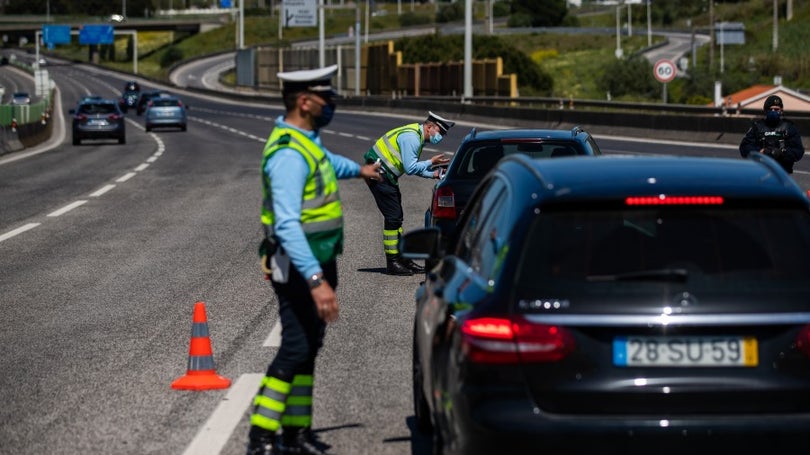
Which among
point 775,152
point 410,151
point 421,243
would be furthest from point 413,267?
point 421,243

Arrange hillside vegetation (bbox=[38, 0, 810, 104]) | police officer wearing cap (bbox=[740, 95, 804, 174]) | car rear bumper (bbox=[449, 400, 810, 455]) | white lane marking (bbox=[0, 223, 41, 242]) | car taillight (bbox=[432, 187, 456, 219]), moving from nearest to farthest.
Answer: car rear bumper (bbox=[449, 400, 810, 455]), car taillight (bbox=[432, 187, 456, 219]), police officer wearing cap (bbox=[740, 95, 804, 174]), white lane marking (bbox=[0, 223, 41, 242]), hillside vegetation (bbox=[38, 0, 810, 104])

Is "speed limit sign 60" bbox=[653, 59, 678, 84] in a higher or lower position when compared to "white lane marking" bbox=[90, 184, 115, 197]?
higher

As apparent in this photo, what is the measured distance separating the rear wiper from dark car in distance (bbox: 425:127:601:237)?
7.77m

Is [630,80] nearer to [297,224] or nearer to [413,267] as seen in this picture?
[413,267]

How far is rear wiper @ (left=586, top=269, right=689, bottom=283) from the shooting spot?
5094 mm

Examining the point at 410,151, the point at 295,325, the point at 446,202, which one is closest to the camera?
the point at 295,325

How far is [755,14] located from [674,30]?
14400mm

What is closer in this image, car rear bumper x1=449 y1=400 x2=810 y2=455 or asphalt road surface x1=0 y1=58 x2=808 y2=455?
car rear bumper x1=449 y1=400 x2=810 y2=455

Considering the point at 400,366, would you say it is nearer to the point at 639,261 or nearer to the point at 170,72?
the point at 639,261

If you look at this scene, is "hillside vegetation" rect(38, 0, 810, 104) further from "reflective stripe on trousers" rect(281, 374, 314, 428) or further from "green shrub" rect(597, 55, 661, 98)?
"reflective stripe on trousers" rect(281, 374, 314, 428)

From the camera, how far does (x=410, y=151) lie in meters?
14.2

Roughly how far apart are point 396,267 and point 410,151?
1.12 meters

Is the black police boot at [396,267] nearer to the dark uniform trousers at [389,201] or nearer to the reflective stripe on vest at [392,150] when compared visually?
the dark uniform trousers at [389,201]

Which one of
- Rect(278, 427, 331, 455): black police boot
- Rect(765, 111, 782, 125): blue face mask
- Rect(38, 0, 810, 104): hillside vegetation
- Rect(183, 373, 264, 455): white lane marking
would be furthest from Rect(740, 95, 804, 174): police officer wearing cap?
Rect(38, 0, 810, 104): hillside vegetation
